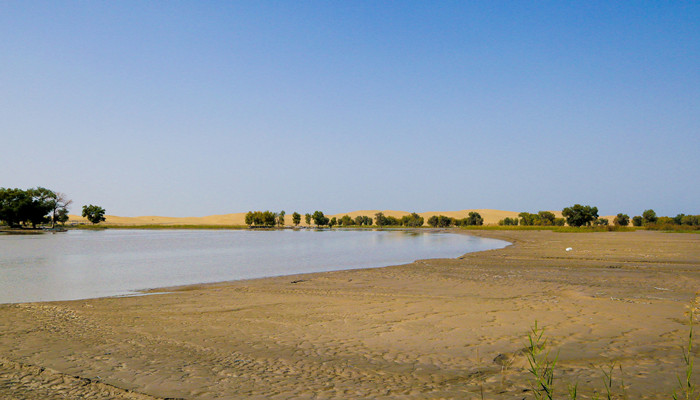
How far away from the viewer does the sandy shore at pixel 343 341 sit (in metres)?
6.58

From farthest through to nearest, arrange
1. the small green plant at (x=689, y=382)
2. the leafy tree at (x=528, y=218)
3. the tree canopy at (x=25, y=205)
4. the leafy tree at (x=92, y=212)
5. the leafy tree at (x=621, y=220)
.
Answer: the leafy tree at (x=92, y=212) → the leafy tree at (x=528, y=218) → the leafy tree at (x=621, y=220) → the tree canopy at (x=25, y=205) → the small green plant at (x=689, y=382)

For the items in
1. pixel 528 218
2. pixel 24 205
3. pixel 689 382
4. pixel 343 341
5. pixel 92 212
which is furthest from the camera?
pixel 92 212

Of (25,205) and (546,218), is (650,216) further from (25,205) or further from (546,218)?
(25,205)

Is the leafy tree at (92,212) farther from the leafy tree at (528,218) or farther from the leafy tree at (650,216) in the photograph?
the leafy tree at (650,216)

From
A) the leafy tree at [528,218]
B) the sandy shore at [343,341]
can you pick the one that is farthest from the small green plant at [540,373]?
the leafy tree at [528,218]

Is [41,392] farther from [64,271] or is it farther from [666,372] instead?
[64,271]

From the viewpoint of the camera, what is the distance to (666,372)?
22.5 feet

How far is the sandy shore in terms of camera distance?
259 inches

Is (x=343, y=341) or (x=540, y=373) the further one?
(x=343, y=341)

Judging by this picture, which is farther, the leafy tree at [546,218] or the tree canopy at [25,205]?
the leafy tree at [546,218]

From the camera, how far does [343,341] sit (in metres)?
9.12

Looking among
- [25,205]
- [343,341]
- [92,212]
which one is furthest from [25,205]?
[343,341]

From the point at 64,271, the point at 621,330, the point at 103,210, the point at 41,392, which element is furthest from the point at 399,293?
the point at 103,210

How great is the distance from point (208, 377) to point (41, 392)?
2.30 m
